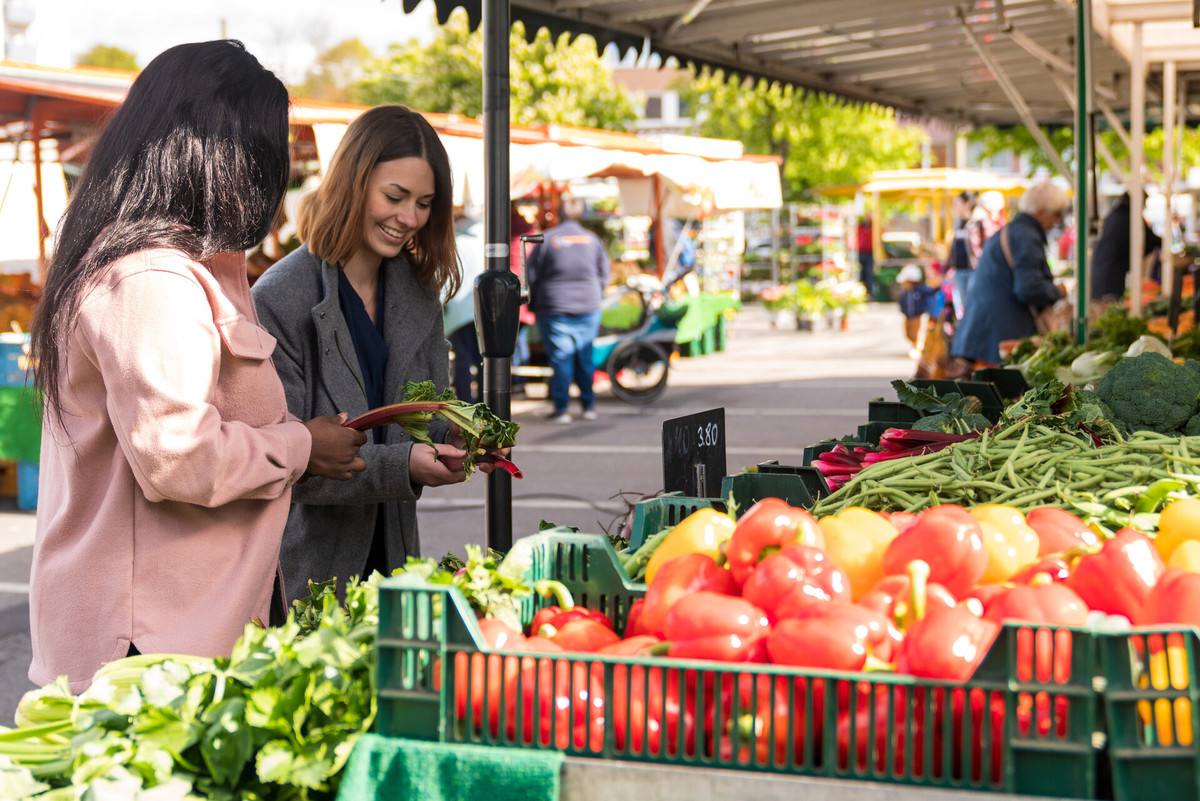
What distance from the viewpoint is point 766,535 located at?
63.2 inches

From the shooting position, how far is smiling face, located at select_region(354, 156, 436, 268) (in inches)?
110

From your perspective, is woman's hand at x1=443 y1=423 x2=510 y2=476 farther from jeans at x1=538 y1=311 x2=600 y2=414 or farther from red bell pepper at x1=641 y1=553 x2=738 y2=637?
jeans at x1=538 y1=311 x2=600 y2=414

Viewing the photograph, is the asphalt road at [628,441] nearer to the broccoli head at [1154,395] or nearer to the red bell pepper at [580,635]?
the red bell pepper at [580,635]

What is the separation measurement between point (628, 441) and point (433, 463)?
7.17 m

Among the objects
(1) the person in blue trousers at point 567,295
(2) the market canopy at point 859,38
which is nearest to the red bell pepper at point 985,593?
(2) the market canopy at point 859,38

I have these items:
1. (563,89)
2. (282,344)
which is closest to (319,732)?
(282,344)

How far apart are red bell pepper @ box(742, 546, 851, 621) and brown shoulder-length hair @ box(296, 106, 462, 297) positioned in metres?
1.64

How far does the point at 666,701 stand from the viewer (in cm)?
137

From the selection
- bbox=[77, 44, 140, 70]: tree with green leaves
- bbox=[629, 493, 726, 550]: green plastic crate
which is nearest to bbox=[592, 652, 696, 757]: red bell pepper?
bbox=[629, 493, 726, 550]: green plastic crate

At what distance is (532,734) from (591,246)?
963 cm

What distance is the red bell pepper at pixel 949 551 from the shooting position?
1.57 m

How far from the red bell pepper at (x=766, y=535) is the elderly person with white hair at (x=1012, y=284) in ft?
21.4

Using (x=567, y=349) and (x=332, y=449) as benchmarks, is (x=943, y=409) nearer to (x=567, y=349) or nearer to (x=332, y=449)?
(x=332, y=449)

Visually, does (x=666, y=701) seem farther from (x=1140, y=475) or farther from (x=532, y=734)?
(x=1140, y=475)
